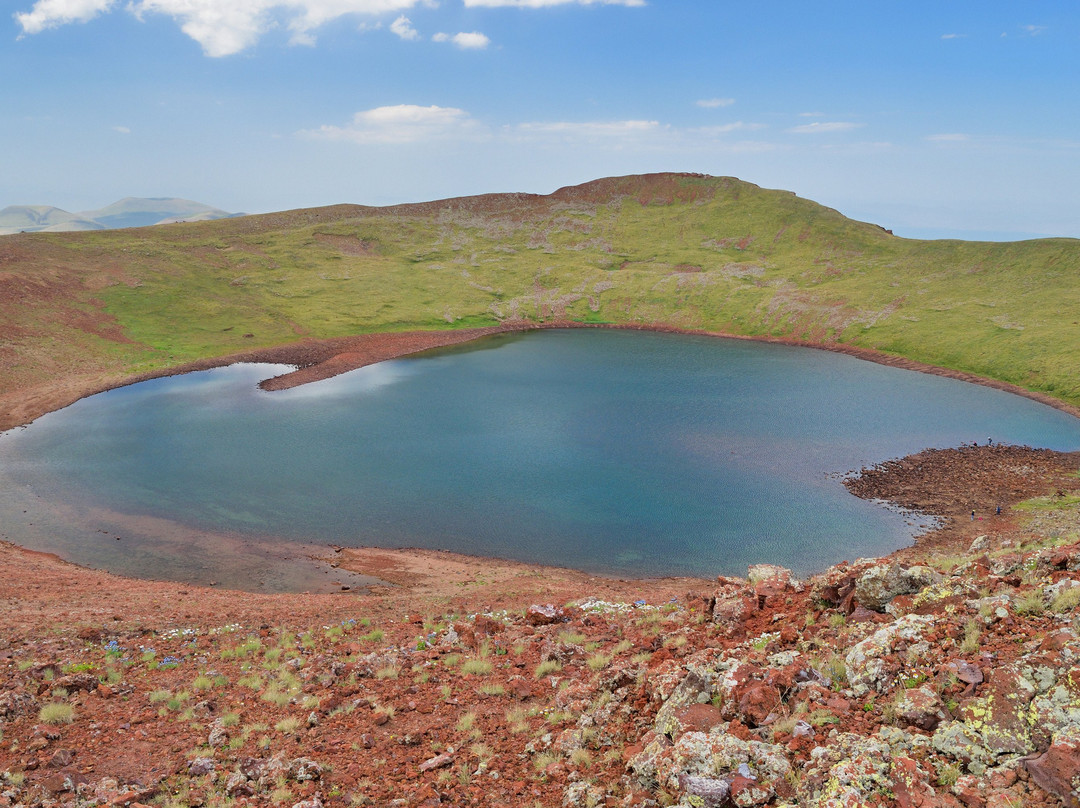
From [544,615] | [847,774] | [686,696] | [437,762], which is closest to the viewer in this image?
Answer: [847,774]

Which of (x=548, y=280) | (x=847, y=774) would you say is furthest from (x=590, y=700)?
(x=548, y=280)

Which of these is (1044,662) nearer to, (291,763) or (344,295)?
(291,763)

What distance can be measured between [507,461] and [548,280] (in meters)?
80.0

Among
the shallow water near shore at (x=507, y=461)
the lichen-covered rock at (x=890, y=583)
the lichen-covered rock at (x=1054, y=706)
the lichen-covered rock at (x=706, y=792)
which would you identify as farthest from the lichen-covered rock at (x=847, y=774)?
the shallow water near shore at (x=507, y=461)

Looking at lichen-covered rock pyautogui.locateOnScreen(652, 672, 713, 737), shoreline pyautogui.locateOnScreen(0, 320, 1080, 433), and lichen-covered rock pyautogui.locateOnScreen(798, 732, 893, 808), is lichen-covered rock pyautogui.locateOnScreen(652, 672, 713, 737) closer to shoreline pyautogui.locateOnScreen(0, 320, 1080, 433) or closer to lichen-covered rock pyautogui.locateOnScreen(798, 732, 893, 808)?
lichen-covered rock pyautogui.locateOnScreen(798, 732, 893, 808)

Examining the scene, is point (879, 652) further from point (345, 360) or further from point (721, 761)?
point (345, 360)

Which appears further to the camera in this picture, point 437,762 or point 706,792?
point 437,762

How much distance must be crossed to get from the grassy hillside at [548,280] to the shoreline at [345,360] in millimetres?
2442

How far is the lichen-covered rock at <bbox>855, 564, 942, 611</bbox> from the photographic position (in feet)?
47.7

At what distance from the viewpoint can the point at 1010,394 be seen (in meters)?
70.6

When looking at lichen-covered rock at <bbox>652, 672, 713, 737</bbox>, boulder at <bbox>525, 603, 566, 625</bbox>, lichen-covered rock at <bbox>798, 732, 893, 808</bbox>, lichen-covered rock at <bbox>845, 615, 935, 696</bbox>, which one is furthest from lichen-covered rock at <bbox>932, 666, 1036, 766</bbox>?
boulder at <bbox>525, 603, 566, 625</bbox>

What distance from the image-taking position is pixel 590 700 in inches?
559

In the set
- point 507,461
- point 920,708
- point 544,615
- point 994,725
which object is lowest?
point 544,615

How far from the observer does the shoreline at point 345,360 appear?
6050cm
